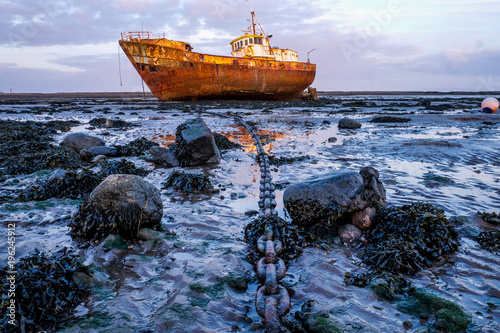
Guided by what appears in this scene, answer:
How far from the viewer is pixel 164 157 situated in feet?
21.6

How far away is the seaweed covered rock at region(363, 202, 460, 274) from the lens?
2.74 metres

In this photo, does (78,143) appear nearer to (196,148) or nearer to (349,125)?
(196,148)

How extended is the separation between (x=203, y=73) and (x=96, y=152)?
23.0 meters

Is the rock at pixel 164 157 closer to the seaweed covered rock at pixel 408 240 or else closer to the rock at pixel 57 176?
the rock at pixel 57 176

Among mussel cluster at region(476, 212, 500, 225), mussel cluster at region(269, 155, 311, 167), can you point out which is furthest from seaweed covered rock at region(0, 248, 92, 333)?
mussel cluster at region(269, 155, 311, 167)

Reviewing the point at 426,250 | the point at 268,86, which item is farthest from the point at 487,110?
the point at 426,250

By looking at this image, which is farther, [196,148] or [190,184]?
[196,148]

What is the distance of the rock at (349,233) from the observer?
3.31 m

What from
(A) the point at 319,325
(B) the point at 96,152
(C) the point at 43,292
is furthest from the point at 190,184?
(B) the point at 96,152

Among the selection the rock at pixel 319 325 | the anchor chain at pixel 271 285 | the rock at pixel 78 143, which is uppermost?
the rock at pixel 78 143

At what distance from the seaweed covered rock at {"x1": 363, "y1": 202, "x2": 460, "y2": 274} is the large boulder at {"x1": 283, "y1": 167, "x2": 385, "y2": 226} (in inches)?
10.9

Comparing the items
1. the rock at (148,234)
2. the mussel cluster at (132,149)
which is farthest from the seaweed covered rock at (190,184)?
the mussel cluster at (132,149)

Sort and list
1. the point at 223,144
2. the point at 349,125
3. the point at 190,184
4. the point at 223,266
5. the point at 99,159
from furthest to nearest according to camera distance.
Answer: the point at 349,125, the point at 223,144, the point at 99,159, the point at 190,184, the point at 223,266

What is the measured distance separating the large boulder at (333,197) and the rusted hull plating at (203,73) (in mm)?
26179
